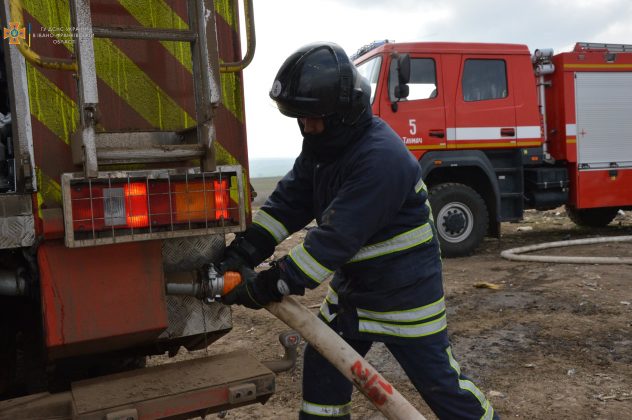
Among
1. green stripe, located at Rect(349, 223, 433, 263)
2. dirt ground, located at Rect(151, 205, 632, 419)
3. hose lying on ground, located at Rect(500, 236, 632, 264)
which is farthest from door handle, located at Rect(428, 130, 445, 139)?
green stripe, located at Rect(349, 223, 433, 263)

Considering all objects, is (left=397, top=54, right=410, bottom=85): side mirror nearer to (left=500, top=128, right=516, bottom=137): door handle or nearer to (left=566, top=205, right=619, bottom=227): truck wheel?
(left=500, top=128, right=516, bottom=137): door handle

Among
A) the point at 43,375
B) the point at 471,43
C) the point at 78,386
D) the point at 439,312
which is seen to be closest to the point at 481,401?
the point at 439,312

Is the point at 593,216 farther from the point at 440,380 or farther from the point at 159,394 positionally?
the point at 159,394

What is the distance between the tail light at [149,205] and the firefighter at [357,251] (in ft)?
1.03

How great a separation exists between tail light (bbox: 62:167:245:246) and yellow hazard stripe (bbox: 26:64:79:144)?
0.94ft

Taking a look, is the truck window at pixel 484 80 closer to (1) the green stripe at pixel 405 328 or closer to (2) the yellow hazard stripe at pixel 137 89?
(1) the green stripe at pixel 405 328

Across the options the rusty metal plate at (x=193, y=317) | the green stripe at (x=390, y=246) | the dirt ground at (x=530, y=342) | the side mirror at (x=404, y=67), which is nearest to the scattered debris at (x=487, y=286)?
the dirt ground at (x=530, y=342)

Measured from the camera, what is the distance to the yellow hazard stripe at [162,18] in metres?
2.06

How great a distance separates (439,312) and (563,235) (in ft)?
26.6

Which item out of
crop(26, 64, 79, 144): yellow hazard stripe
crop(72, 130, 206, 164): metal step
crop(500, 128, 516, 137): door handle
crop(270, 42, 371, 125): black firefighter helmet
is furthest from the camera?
crop(500, 128, 516, 137): door handle

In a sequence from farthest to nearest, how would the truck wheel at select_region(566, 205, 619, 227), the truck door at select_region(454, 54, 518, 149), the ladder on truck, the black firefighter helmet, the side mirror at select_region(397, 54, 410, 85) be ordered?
the truck wheel at select_region(566, 205, 619, 227), the truck door at select_region(454, 54, 518, 149), the side mirror at select_region(397, 54, 410, 85), the black firefighter helmet, the ladder on truck

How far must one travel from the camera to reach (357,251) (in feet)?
6.98

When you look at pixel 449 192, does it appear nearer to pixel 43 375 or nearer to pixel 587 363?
pixel 587 363

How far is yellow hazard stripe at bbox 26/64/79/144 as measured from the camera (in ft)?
6.19
